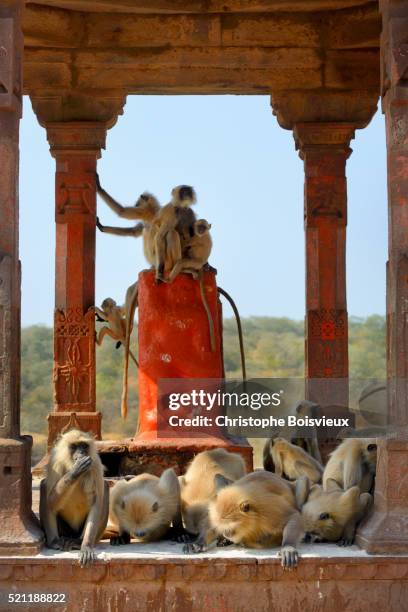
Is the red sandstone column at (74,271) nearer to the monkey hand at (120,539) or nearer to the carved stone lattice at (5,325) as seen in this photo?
the monkey hand at (120,539)

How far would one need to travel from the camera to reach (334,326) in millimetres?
11695

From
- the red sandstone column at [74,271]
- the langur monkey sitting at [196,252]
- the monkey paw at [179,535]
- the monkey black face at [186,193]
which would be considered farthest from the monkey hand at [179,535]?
the red sandstone column at [74,271]

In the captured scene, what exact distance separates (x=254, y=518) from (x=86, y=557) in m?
0.93

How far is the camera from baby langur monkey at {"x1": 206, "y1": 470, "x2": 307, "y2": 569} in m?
5.93

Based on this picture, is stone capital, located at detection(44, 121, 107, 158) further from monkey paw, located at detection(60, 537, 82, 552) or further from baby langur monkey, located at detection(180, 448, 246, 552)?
monkey paw, located at detection(60, 537, 82, 552)

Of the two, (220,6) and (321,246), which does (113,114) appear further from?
(321,246)

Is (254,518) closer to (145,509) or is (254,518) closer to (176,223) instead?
(145,509)

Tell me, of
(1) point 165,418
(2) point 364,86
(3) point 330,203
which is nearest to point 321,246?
(3) point 330,203

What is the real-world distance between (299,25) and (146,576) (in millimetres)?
6370

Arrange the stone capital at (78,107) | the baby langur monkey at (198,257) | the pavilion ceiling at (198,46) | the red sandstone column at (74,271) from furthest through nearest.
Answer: the red sandstone column at (74,271) → the stone capital at (78,107) → the pavilion ceiling at (198,46) → the baby langur monkey at (198,257)

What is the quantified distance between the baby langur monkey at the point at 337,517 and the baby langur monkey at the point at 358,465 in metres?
0.35

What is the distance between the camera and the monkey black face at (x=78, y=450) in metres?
6.16

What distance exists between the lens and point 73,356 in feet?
38.3

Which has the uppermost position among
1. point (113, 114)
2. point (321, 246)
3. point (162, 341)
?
point (113, 114)
